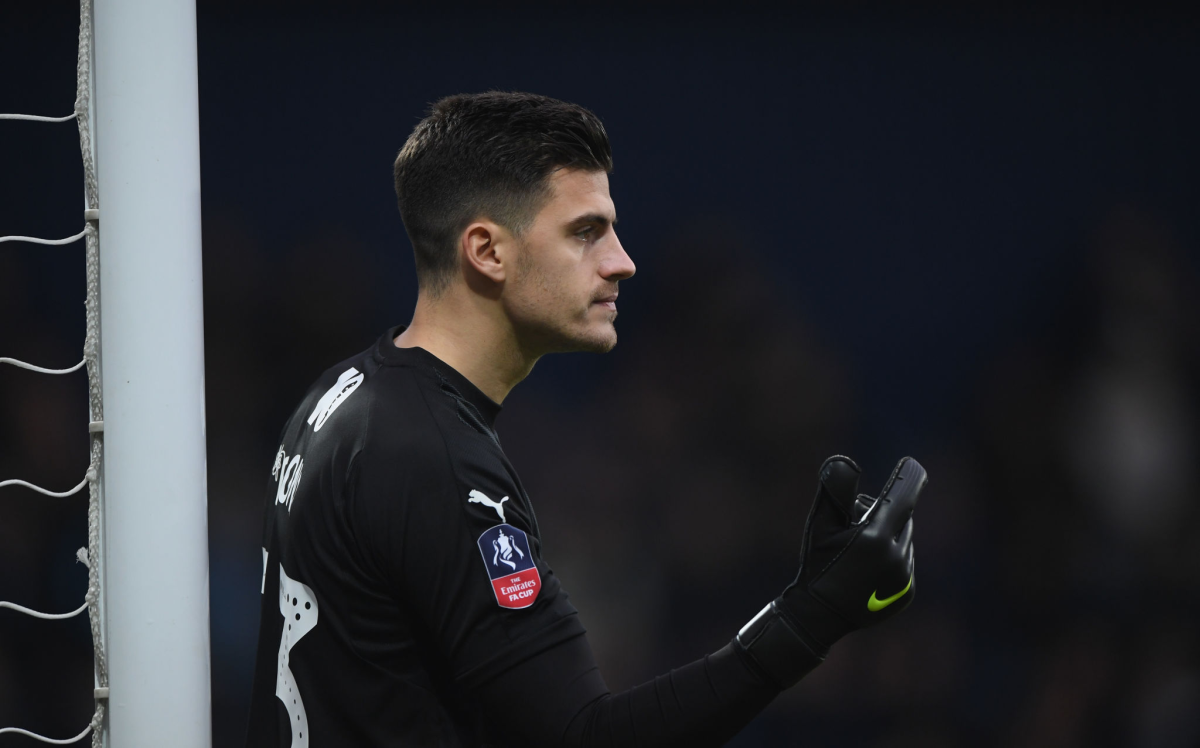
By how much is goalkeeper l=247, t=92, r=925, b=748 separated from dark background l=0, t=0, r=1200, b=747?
6.20 ft

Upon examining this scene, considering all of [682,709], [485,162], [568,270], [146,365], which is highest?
[485,162]

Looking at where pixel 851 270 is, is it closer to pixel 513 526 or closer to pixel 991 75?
pixel 991 75

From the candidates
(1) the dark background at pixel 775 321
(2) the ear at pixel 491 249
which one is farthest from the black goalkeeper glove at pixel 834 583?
(1) the dark background at pixel 775 321

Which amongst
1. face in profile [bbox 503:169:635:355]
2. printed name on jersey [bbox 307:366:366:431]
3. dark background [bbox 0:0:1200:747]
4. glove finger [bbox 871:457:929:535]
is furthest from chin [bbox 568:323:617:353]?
dark background [bbox 0:0:1200:747]

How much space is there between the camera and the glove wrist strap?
3.64ft

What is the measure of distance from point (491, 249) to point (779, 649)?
22.8 inches

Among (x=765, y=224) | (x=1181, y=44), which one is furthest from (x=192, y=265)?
(x=1181, y=44)

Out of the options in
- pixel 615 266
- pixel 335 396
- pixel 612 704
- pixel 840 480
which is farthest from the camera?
pixel 615 266

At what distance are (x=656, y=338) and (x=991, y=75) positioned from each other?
4.59 ft

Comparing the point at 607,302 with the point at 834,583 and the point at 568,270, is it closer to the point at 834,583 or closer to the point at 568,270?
the point at 568,270

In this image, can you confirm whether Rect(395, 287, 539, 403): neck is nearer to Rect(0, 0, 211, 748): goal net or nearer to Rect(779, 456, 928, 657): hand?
Rect(0, 0, 211, 748): goal net

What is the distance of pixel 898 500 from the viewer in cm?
122

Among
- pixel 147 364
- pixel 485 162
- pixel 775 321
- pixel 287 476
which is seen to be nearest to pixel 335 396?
pixel 287 476

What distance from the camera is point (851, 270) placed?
347cm
